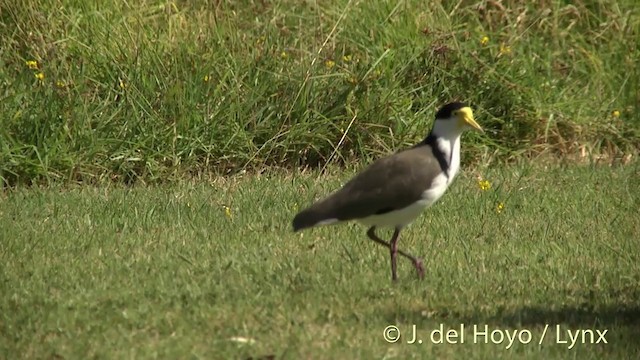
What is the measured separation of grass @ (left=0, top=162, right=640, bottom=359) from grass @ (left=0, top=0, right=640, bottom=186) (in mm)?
476

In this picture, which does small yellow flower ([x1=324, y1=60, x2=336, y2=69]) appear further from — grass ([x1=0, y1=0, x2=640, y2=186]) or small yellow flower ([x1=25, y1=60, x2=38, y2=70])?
small yellow flower ([x1=25, y1=60, x2=38, y2=70])

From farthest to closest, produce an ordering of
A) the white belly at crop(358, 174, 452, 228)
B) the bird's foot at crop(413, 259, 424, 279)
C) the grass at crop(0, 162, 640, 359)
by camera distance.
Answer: the bird's foot at crop(413, 259, 424, 279) → the white belly at crop(358, 174, 452, 228) → the grass at crop(0, 162, 640, 359)

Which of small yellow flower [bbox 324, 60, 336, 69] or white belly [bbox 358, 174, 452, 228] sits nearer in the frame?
white belly [bbox 358, 174, 452, 228]

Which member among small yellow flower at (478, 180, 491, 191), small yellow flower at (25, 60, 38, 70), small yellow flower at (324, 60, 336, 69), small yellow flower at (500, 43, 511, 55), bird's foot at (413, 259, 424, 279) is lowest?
small yellow flower at (478, 180, 491, 191)

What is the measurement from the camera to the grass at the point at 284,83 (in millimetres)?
10680

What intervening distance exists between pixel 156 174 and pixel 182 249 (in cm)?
231

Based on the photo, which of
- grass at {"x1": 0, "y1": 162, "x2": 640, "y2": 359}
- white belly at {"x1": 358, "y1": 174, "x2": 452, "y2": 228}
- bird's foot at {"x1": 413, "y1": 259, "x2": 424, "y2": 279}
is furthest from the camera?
bird's foot at {"x1": 413, "y1": 259, "x2": 424, "y2": 279}

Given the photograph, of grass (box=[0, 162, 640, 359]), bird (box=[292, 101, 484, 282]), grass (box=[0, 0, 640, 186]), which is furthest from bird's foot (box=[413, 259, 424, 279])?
grass (box=[0, 0, 640, 186])

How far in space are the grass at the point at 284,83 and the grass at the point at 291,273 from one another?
0.48 metres

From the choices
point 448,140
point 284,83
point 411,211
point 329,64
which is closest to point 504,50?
point 329,64

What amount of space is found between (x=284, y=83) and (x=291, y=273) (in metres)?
3.79

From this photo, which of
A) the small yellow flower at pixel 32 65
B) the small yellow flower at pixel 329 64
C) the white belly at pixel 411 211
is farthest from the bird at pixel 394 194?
the small yellow flower at pixel 32 65

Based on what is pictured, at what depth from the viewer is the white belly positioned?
25.0 feet

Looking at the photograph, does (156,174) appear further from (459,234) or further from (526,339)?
(526,339)
